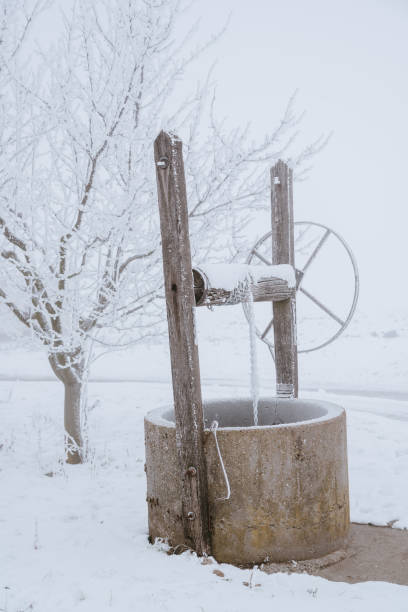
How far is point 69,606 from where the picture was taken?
279 cm

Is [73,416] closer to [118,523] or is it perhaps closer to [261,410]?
[118,523]

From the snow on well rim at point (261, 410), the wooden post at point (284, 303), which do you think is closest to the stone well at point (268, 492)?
the snow on well rim at point (261, 410)

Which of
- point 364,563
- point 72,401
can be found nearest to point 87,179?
point 72,401

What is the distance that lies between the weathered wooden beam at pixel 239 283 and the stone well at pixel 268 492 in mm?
863

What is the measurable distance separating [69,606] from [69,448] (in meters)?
3.20

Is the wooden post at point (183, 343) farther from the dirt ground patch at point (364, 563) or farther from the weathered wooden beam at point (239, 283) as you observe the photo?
the dirt ground patch at point (364, 563)

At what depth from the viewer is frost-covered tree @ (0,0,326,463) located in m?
5.57

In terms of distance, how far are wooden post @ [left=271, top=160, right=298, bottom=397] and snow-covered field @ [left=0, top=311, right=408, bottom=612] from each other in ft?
3.72

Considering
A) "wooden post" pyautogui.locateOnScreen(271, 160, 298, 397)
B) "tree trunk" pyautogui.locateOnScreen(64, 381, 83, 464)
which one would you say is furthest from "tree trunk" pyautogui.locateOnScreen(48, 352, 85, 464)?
"wooden post" pyautogui.locateOnScreen(271, 160, 298, 397)

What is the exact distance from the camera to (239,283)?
154 inches

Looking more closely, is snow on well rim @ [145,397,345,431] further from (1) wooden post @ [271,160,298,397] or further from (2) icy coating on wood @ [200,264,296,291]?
(2) icy coating on wood @ [200,264,296,291]

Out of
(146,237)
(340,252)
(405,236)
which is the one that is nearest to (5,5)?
(146,237)

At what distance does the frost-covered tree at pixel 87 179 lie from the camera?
557 cm

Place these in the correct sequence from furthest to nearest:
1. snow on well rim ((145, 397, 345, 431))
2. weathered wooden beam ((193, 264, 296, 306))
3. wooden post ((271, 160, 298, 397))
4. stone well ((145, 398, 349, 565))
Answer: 1. wooden post ((271, 160, 298, 397))
2. snow on well rim ((145, 397, 345, 431))
3. weathered wooden beam ((193, 264, 296, 306))
4. stone well ((145, 398, 349, 565))
